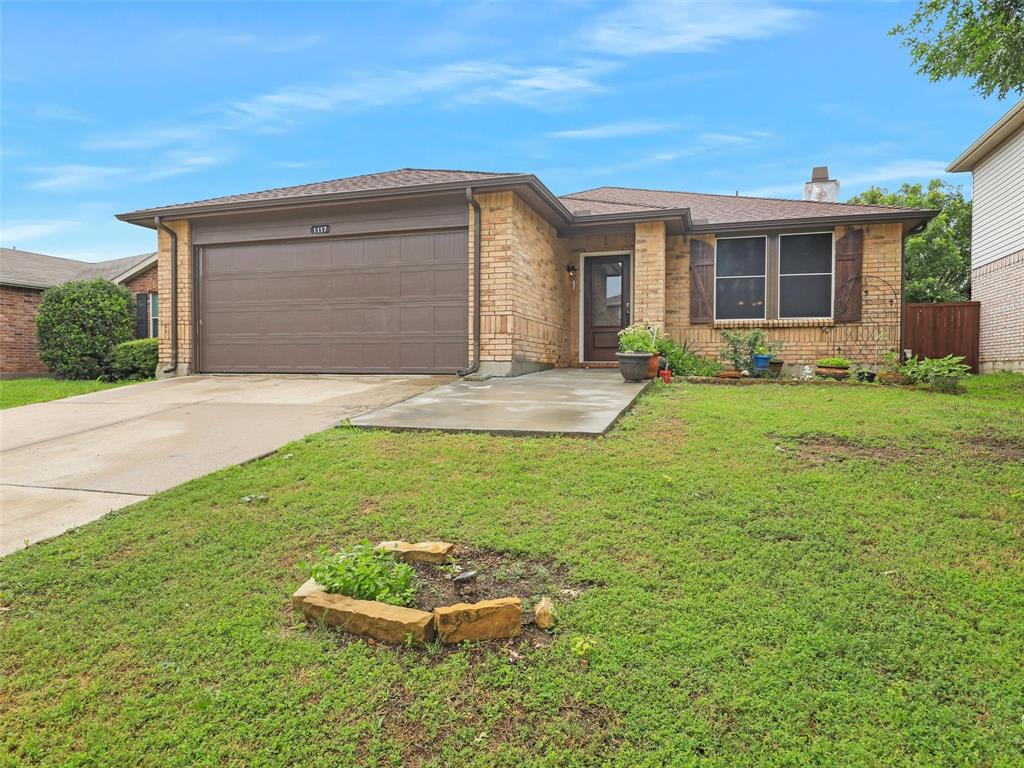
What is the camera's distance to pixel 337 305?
33.0ft

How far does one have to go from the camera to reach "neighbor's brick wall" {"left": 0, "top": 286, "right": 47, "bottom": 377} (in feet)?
49.9

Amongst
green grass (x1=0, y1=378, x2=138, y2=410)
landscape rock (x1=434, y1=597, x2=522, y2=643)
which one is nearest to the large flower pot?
landscape rock (x1=434, y1=597, x2=522, y2=643)

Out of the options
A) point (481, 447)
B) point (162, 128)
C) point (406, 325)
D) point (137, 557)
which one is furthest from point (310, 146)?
point (137, 557)

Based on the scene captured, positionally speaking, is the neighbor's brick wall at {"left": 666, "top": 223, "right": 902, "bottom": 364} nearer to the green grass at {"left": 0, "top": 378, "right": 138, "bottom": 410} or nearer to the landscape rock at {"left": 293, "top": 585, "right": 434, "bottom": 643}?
the landscape rock at {"left": 293, "top": 585, "right": 434, "bottom": 643}

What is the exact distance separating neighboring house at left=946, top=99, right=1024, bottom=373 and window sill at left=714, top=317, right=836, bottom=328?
373cm

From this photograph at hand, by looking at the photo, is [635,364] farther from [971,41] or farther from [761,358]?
[971,41]

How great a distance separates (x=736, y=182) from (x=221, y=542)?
24.0 m

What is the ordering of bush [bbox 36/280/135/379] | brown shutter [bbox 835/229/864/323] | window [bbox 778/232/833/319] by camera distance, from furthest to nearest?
bush [bbox 36/280/135/379] → window [bbox 778/232/833/319] → brown shutter [bbox 835/229/864/323]

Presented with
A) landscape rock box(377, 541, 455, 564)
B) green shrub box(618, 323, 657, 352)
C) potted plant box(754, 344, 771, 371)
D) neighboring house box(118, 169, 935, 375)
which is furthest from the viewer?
potted plant box(754, 344, 771, 371)

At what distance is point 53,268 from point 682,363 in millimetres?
20489

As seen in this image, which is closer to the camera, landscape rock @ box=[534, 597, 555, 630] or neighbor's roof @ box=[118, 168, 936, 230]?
landscape rock @ box=[534, 597, 555, 630]

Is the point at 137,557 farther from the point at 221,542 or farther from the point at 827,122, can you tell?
the point at 827,122

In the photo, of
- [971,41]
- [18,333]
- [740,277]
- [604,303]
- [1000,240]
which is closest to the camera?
[971,41]

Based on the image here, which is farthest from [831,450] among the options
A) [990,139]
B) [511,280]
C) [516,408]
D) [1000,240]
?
[990,139]
